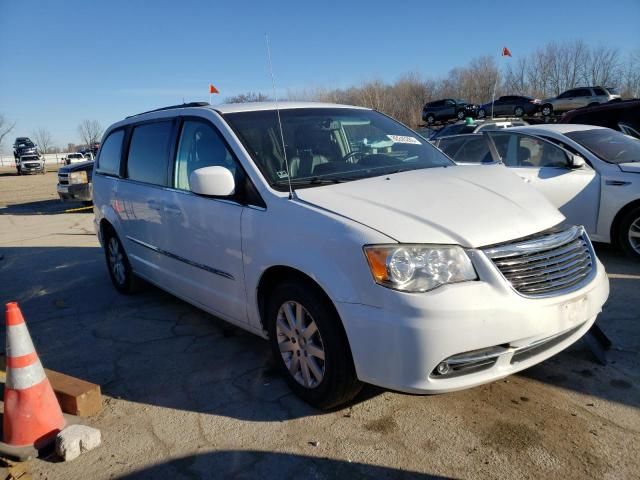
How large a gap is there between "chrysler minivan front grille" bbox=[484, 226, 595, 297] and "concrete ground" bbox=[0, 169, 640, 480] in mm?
730

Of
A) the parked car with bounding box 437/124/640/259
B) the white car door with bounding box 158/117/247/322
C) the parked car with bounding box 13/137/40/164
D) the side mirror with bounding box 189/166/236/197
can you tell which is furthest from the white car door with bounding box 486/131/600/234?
the parked car with bounding box 13/137/40/164

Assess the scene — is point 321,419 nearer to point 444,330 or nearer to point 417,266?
point 444,330

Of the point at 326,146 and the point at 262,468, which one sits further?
the point at 326,146

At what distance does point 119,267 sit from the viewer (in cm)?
545

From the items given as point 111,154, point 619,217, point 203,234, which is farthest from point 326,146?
point 619,217

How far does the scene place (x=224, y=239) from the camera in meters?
3.38

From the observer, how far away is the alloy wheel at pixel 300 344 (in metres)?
2.82

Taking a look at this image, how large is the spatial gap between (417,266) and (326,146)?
1486mm

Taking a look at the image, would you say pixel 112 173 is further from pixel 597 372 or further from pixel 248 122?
pixel 597 372

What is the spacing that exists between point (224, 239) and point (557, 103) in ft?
107

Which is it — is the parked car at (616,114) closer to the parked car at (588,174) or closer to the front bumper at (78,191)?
the parked car at (588,174)

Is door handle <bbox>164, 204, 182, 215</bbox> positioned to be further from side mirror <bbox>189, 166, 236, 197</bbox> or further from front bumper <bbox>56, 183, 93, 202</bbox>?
front bumper <bbox>56, 183, 93, 202</bbox>

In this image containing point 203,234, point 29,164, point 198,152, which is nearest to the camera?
point 203,234

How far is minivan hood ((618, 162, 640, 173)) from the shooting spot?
545cm
